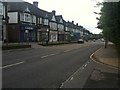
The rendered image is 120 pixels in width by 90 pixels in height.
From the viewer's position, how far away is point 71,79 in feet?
37.4

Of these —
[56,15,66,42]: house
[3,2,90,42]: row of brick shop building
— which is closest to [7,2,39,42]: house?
[3,2,90,42]: row of brick shop building

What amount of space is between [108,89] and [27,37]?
52.5 metres

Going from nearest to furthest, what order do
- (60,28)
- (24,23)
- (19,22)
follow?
(19,22) < (24,23) < (60,28)

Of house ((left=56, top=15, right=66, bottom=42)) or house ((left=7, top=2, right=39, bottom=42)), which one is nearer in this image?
house ((left=7, top=2, right=39, bottom=42))

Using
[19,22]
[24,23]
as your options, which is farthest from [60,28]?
[19,22]

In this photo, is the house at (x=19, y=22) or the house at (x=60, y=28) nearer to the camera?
the house at (x=19, y=22)

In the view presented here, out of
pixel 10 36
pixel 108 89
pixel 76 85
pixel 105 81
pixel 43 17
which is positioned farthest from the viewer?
pixel 43 17

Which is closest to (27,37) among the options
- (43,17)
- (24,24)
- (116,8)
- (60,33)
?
(24,24)

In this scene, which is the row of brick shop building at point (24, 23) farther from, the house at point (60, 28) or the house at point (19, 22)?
the house at point (60, 28)

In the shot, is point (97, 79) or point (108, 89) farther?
point (97, 79)

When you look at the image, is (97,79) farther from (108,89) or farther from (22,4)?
(22,4)

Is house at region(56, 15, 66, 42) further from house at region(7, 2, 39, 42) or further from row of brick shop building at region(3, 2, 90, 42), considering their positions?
house at region(7, 2, 39, 42)

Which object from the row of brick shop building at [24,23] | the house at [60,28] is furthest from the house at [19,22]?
the house at [60,28]

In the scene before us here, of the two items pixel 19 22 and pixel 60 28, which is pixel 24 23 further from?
pixel 60 28
